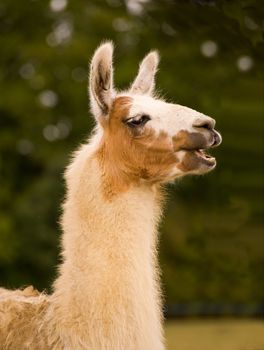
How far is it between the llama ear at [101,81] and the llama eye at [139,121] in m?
0.19

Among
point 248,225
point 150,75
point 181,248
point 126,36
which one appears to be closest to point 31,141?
point 126,36

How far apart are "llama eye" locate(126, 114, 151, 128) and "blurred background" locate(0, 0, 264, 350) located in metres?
0.82

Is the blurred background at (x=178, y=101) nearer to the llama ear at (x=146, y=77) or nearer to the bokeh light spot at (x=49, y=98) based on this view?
the bokeh light spot at (x=49, y=98)

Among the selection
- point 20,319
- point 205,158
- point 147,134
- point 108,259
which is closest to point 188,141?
point 205,158

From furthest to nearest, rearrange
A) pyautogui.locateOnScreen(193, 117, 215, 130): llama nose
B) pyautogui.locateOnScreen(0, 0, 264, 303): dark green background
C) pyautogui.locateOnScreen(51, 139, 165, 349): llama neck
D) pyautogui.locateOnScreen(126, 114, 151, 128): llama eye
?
pyautogui.locateOnScreen(0, 0, 264, 303): dark green background
pyautogui.locateOnScreen(126, 114, 151, 128): llama eye
pyautogui.locateOnScreen(193, 117, 215, 130): llama nose
pyautogui.locateOnScreen(51, 139, 165, 349): llama neck

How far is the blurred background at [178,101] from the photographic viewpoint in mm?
8211

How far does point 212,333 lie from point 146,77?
12.3m

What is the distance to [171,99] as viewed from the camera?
298 inches

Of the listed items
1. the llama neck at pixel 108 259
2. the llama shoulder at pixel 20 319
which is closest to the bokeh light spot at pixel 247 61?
the llama neck at pixel 108 259

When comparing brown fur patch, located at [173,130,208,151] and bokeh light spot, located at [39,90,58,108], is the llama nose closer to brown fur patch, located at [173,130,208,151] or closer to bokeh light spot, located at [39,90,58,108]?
brown fur patch, located at [173,130,208,151]

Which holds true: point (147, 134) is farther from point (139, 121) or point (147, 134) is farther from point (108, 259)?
point (108, 259)

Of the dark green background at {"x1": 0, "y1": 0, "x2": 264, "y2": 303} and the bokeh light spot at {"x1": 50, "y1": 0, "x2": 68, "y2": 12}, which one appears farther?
the bokeh light spot at {"x1": 50, "y1": 0, "x2": 68, "y2": 12}

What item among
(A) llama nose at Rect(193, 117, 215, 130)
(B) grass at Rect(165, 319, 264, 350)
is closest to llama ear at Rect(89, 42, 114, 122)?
(A) llama nose at Rect(193, 117, 215, 130)

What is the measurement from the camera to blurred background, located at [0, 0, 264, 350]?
8211 mm
